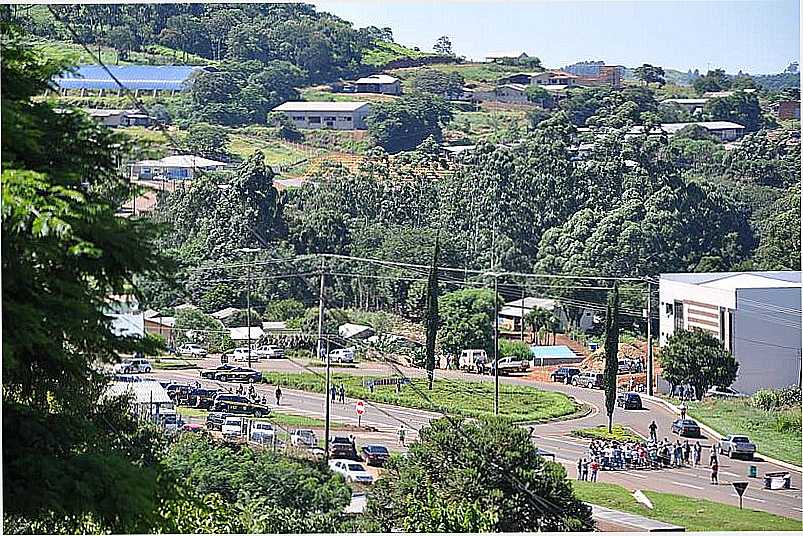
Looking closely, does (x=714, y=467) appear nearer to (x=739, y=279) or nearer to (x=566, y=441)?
(x=566, y=441)

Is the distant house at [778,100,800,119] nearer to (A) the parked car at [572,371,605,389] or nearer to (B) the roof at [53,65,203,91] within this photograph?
(A) the parked car at [572,371,605,389]

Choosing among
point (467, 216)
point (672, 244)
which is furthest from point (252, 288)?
point (672, 244)

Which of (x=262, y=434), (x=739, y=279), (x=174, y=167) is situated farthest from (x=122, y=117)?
(x=739, y=279)

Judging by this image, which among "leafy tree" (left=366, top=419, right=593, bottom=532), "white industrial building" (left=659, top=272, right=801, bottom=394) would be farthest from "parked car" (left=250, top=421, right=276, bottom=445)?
"white industrial building" (left=659, top=272, right=801, bottom=394)

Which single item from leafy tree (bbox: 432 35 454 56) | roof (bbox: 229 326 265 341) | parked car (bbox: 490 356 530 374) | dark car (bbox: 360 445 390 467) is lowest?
dark car (bbox: 360 445 390 467)

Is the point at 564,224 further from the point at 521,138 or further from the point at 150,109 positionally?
the point at 150,109

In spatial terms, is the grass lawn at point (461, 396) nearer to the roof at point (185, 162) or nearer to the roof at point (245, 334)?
the roof at point (245, 334)

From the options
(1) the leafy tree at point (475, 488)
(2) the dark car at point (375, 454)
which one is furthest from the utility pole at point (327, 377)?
(1) the leafy tree at point (475, 488)
